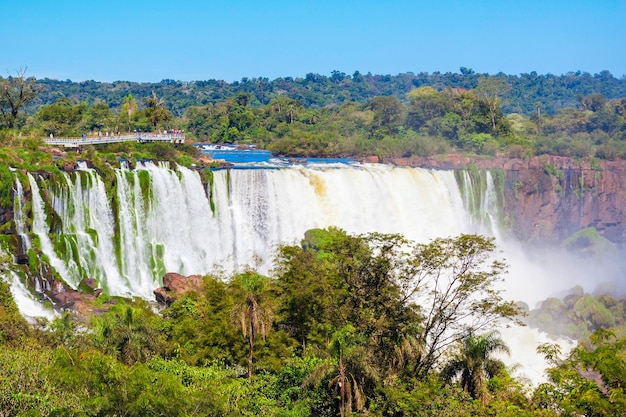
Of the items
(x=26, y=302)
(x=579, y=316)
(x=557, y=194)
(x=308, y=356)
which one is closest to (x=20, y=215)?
(x=26, y=302)

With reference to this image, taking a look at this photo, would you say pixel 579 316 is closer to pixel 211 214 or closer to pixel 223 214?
pixel 223 214

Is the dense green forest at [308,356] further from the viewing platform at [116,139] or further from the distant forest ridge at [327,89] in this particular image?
the distant forest ridge at [327,89]

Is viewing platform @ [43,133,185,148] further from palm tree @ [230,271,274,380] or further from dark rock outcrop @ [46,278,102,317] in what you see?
palm tree @ [230,271,274,380]

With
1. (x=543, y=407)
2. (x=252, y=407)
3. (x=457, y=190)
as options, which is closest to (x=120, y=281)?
(x=252, y=407)

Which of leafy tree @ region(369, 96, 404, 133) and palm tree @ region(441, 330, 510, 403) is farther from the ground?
leafy tree @ region(369, 96, 404, 133)

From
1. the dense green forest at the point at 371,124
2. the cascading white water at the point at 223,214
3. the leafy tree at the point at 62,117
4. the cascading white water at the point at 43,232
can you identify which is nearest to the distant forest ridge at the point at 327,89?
the dense green forest at the point at 371,124

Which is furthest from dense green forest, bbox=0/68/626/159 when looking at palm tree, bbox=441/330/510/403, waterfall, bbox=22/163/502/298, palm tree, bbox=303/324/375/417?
palm tree, bbox=441/330/510/403
